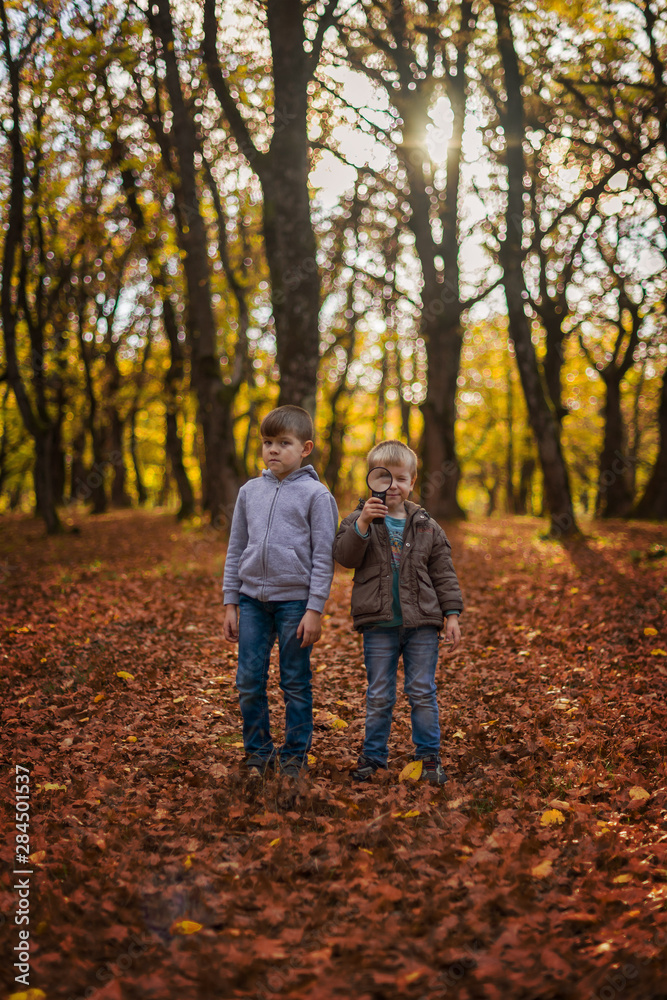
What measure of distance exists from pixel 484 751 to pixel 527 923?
1.89m

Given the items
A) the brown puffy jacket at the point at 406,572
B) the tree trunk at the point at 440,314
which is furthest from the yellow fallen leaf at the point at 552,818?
the tree trunk at the point at 440,314

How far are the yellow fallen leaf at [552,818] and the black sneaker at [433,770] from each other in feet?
2.04

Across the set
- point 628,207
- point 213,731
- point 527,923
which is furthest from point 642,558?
point 628,207

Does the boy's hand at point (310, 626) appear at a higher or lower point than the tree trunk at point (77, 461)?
lower

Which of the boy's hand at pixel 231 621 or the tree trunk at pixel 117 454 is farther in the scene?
the tree trunk at pixel 117 454

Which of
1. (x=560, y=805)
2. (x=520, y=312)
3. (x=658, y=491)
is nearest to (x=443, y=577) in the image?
(x=560, y=805)

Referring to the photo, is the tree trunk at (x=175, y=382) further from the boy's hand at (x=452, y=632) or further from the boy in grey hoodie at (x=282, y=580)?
the boy's hand at (x=452, y=632)

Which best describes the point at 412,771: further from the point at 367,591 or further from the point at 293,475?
the point at 293,475

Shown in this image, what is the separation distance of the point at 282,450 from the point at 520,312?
11.3 m

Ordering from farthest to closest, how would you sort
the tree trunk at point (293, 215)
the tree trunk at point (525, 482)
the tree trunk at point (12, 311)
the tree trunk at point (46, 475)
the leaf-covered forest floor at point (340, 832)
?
the tree trunk at point (525, 482)
the tree trunk at point (46, 475)
the tree trunk at point (12, 311)
the tree trunk at point (293, 215)
the leaf-covered forest floor at point (340, 832)

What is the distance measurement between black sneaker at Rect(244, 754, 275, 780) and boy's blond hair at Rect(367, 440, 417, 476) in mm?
1882

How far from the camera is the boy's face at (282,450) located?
3.99 m

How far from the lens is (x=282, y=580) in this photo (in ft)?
12.9

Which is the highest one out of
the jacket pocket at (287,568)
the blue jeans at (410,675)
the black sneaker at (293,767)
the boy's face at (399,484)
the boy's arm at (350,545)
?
the boy's face at (399,484)
